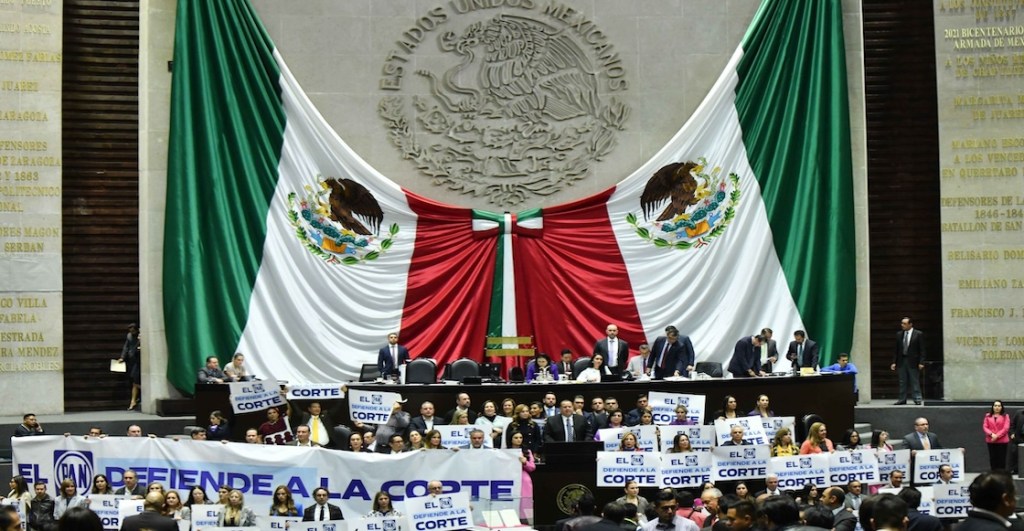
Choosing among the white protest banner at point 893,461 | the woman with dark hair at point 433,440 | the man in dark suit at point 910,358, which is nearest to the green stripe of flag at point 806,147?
the man in dark suit at point 910,358

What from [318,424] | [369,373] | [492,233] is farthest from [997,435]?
[318,424]

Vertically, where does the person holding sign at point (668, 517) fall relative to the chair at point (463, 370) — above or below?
below

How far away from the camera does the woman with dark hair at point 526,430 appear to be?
18.5 metres

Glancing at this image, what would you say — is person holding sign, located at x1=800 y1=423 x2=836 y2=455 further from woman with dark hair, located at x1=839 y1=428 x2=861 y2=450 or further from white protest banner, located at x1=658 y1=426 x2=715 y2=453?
white protest banner, located at x1=658 y1=426 x2=715 y2=453

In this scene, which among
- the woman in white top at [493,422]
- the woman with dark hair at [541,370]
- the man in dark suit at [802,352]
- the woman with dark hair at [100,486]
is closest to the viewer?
the woman with dark hair at [100,486]

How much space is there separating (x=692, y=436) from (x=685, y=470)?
1158 millimetres

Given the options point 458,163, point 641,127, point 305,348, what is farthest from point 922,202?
point 305,348

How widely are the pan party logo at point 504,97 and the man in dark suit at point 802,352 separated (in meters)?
4.62

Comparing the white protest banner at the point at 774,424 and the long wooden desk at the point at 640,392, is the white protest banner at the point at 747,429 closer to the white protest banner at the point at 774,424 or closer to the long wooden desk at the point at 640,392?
the white protest banner at the point at 774,424

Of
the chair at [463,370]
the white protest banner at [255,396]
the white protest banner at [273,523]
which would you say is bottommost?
the white protest banner at [273,523]

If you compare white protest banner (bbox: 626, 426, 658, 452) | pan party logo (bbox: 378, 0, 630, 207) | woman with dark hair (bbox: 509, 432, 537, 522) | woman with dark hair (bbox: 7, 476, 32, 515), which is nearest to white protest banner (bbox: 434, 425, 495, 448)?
woman with dark hair (bbox: 509, 432, 537, 522)

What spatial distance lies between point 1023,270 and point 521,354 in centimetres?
869

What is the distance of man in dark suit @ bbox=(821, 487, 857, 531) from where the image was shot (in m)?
13.8

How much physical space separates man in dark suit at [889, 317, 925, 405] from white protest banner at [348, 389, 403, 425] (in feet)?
28.9
